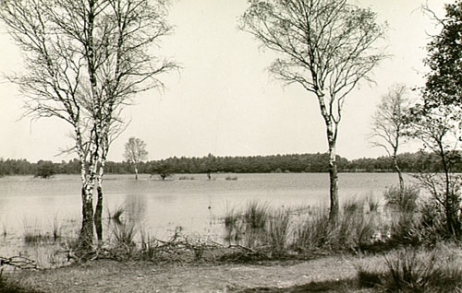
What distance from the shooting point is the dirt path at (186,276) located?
8023 mm


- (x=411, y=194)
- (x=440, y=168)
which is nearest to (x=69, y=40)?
(x=440, y=168)

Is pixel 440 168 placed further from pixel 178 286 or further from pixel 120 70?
pixel 120 70

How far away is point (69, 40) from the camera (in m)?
13.3

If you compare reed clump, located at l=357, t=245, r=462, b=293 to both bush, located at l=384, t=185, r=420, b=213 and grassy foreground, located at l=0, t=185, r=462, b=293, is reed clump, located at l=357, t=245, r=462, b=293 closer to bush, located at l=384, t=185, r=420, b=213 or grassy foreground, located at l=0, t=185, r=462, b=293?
grassy foreground, located at l=0, t=185, r=462, b=293

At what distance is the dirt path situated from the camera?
8023 millimetres

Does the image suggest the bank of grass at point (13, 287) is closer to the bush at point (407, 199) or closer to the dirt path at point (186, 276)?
the dirt path at point (186, 276)

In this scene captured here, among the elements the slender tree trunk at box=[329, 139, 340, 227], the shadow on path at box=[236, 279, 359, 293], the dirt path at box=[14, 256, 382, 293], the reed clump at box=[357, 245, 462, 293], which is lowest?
the dirt path at box=[14, 256, 382, 293]

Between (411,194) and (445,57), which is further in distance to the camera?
(411,194)

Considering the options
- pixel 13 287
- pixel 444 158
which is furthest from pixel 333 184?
pixel 13 287

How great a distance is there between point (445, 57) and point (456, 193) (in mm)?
3608

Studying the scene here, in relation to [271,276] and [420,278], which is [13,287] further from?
[420,278]

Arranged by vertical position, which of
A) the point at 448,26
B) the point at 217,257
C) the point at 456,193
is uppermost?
the point at 448,26

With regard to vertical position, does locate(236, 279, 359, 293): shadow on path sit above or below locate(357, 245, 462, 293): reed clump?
below

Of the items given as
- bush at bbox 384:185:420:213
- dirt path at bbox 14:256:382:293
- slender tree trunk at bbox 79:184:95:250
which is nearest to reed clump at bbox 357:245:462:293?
dirt path at bbox 14:256:382:293
